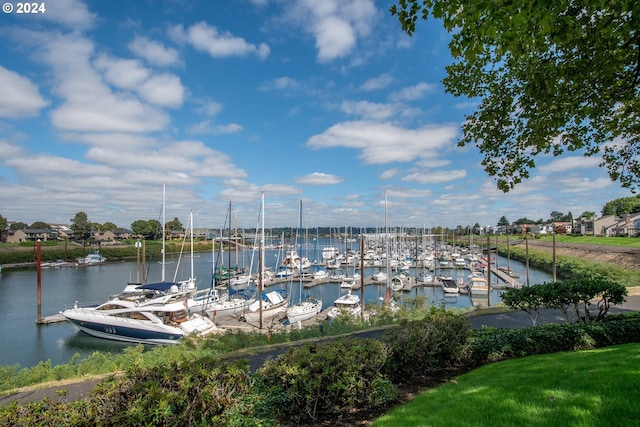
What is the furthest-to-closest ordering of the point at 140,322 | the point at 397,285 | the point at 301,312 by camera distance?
the point at 397,285, the point at 301,312, the point at 140,322

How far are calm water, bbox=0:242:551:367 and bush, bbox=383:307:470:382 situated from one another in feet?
24.4

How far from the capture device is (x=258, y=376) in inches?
198

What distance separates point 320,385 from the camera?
15.8 ft

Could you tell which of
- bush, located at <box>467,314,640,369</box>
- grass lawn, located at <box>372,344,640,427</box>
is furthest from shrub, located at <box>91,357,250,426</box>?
bush, located at <box>467,314,640,369</box>

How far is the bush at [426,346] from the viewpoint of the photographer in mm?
6078

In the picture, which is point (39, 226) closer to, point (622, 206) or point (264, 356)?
point (264, 356)

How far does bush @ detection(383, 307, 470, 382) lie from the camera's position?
19.9 feet

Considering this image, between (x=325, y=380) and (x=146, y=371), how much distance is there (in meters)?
2.45

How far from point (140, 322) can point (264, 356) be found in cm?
1559

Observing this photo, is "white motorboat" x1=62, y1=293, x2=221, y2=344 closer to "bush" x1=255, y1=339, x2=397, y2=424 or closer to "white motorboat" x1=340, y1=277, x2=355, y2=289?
"bush" x1=255, y1=339, x2=397, y2=424

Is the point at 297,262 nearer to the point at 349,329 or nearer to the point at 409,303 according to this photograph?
the point at 409,303

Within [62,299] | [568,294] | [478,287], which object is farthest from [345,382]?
[62,299]

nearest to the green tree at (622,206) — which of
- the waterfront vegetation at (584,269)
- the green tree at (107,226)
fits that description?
the waterfront vegetation at (584,269)

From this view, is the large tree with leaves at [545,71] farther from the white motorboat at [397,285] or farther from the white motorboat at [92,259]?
the white motorboat at [92,259]
